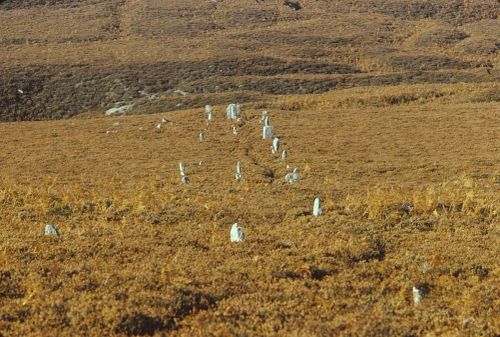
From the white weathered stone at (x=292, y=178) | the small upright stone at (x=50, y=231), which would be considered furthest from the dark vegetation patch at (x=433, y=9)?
the small upright stone at (x=50, y=231)

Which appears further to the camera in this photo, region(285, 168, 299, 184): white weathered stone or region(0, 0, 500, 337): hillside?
region(285, 168, 299, 184): white weathered stone

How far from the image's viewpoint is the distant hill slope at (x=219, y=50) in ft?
217

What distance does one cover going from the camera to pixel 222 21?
378 feet

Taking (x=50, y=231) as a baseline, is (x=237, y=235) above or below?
below

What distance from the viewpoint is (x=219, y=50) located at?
84875 mm

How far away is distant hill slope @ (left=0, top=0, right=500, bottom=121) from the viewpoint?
217 ft

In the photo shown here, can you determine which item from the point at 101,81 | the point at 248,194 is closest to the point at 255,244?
the point at 248,194

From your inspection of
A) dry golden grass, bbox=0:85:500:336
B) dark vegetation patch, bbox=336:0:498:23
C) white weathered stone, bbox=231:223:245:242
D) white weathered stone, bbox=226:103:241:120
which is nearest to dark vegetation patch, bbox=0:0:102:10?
dark vegetation patch, bbox=336:0:498:23

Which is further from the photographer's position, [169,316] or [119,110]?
[119,110]

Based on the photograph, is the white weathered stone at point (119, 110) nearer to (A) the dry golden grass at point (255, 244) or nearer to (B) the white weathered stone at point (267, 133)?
(A) the dry golden grass at point (255, 244)

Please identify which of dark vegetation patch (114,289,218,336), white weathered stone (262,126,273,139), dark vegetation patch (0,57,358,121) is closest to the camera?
dark vegetation patch (114,289,218,336)

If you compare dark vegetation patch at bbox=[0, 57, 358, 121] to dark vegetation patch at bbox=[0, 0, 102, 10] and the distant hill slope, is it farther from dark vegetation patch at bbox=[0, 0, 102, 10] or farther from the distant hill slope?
dark vegetation patch at bbox=[0, 0, 102, 10]

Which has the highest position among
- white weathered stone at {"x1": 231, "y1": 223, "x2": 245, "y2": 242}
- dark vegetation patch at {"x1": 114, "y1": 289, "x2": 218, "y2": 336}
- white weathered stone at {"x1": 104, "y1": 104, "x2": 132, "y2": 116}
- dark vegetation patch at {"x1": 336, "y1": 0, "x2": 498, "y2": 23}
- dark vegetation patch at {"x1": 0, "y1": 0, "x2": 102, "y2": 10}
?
dark vegetation patch at {"x1": 0, "y1": 0, "x2": 102, "y2": 10}

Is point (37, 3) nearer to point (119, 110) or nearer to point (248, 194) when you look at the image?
point (119, 110)
